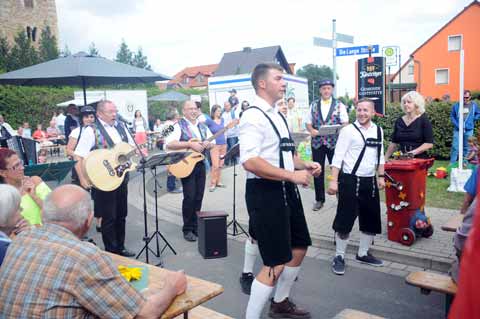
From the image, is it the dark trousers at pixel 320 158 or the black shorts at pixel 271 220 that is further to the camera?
the dark trousers at pixel 320 158

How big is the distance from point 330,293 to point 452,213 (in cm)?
351

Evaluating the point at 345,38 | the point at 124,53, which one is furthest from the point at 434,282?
the point at 124,53

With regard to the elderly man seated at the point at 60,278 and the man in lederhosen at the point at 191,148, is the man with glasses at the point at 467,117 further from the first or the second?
the elderly man seated at the point at 60,278

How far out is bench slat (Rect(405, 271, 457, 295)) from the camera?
329cm

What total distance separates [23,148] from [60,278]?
23.4 feet

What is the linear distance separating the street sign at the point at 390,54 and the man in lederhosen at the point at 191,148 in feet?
28.4

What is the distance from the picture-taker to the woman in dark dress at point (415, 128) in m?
5.71

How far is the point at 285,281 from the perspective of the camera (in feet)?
12.4

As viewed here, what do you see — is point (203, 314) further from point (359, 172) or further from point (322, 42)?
point (322, 42)

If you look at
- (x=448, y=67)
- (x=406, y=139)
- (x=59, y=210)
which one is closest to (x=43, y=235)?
(x=59, y=210)

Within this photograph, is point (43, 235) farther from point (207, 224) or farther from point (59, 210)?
point (207, 224)

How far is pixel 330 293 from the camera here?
451 centimetres

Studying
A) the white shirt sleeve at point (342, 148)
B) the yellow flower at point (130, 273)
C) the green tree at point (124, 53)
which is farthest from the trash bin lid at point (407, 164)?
the green tree at point (124, 53)

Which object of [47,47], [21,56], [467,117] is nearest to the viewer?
[467,117]
